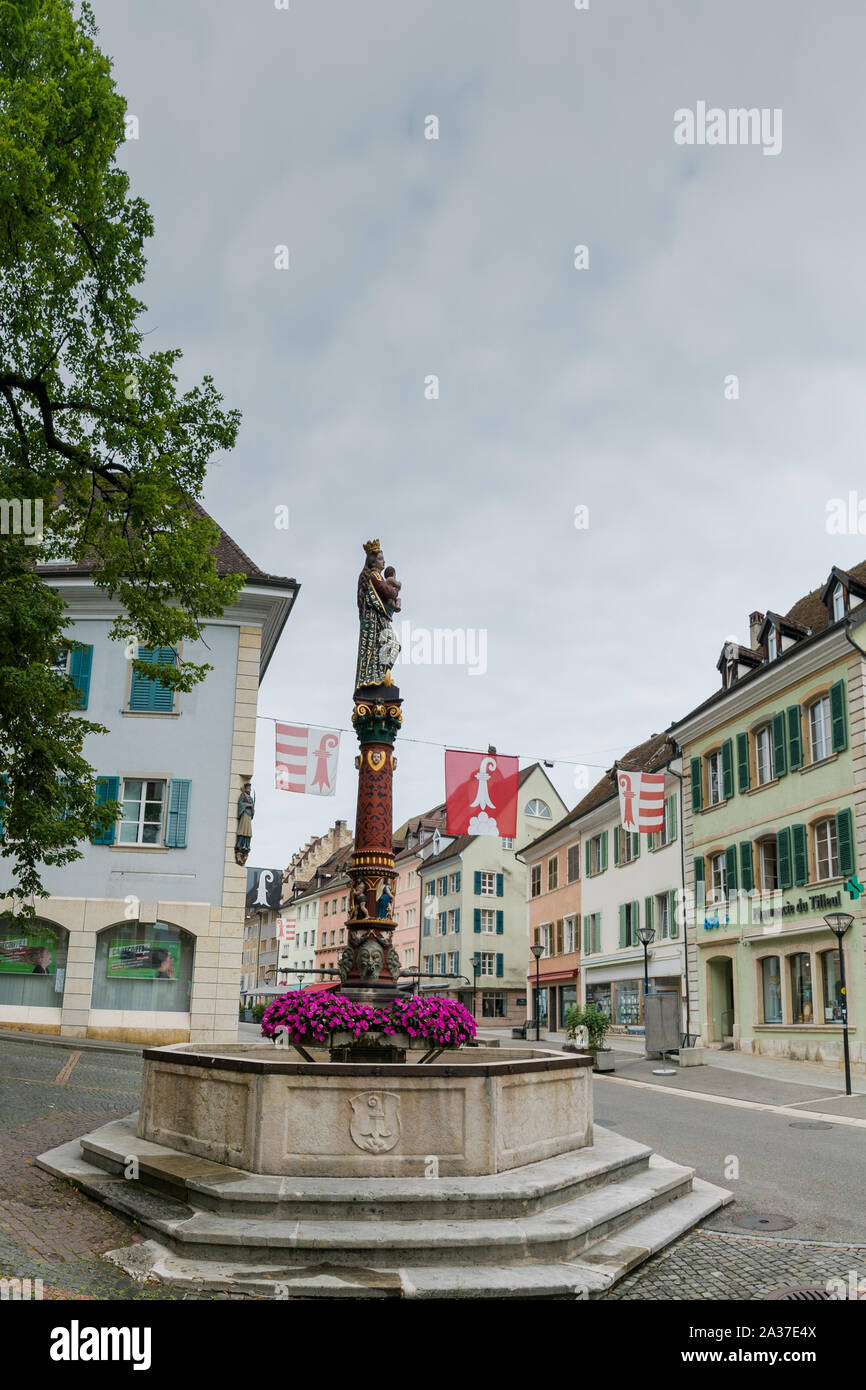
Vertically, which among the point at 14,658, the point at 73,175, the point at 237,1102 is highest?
the point at 73,175

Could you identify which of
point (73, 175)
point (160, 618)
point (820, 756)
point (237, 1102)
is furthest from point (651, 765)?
point (237, 1102)

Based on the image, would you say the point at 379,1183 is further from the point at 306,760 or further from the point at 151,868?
the point at 151,868

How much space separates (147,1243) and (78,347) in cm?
1254

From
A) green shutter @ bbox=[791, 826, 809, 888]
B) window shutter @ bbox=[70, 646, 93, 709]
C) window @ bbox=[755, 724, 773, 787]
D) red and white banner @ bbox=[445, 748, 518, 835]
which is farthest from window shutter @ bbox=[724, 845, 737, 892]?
window shutter @ bbox=[70, 646, 93, 709]

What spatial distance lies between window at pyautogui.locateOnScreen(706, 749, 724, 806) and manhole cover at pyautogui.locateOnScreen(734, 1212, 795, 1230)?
23356mm

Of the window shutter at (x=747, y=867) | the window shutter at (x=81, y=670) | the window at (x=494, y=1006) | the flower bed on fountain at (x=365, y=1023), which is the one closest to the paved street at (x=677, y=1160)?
the flower bed on fountain at (x=365, y=1023)

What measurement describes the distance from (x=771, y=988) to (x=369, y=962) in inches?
701

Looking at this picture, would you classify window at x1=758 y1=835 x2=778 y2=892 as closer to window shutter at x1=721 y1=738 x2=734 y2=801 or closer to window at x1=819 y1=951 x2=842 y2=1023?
window shutter at x1=721 y1=738 x2=734 y2=801

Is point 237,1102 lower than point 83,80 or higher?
lower

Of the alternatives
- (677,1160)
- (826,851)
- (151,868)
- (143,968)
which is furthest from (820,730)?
(677,1160)

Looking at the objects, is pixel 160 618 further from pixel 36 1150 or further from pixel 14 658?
pixel 36 1150

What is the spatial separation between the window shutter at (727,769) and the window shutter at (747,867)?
1800 mm

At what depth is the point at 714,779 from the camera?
32438mm

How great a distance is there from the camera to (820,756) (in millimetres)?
26422
